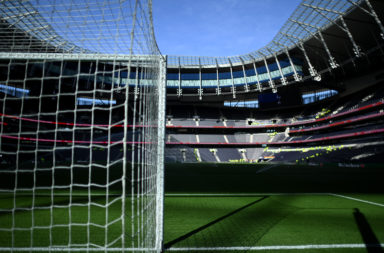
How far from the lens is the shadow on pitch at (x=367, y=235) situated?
273cm

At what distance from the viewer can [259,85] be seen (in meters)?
35.0

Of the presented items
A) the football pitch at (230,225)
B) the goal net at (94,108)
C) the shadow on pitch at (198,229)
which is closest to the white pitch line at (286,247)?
the football pitch at (230,225)

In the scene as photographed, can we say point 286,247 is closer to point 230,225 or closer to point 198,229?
point 230,225

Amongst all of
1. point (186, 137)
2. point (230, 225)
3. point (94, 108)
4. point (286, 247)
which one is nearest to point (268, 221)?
point (230, 225)

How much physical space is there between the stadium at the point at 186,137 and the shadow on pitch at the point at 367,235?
0.09 feet

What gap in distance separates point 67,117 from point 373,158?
37.2 m

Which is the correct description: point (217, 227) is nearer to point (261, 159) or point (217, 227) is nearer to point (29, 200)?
point (29, 200)

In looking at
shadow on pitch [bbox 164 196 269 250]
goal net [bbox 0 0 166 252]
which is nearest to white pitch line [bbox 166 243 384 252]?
shadow on pitch [bbox 164 196 269 250]

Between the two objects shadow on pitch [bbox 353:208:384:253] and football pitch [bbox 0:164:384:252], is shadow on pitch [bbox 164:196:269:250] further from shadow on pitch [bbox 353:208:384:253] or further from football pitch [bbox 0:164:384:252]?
shadow on pitch [bbox 353:208:384:253]

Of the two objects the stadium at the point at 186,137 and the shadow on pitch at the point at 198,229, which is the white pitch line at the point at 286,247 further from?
the shadow on pitch at the point at 198,229

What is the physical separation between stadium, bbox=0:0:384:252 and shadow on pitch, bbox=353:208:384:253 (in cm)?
3

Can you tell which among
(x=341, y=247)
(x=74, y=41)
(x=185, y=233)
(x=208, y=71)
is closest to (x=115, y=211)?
(x=185, y=233)

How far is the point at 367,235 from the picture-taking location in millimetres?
3174

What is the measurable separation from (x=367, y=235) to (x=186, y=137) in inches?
1409
